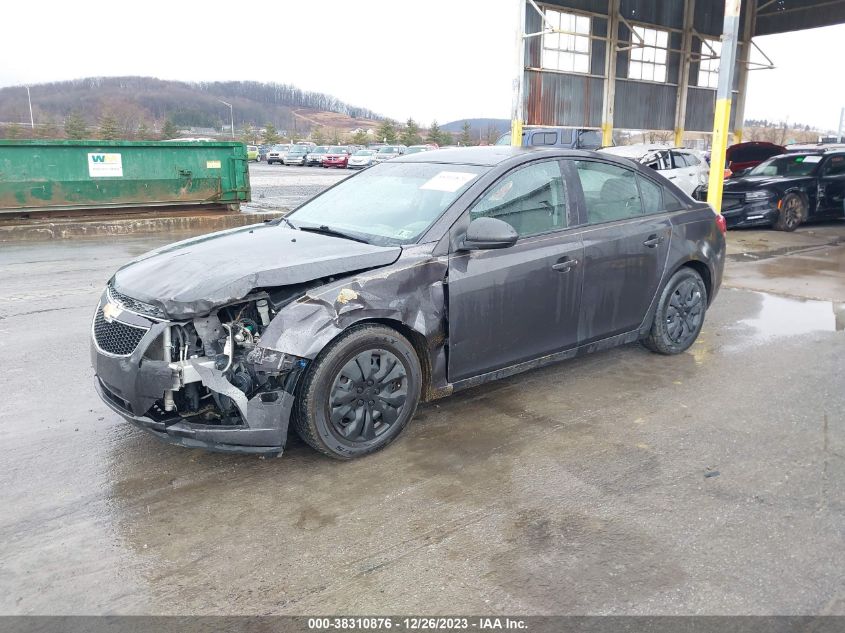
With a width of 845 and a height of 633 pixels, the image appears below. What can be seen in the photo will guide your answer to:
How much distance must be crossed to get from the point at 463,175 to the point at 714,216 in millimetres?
2542

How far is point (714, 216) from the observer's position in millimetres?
5688

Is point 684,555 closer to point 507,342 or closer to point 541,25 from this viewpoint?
A: point 507,342

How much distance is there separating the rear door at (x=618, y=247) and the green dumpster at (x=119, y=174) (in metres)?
11.3

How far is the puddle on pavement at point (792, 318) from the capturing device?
251 inches

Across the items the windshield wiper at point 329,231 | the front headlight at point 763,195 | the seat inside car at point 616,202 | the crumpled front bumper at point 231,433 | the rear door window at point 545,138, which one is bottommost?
the crumpled front bumper at point 231,433

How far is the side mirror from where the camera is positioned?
387cm

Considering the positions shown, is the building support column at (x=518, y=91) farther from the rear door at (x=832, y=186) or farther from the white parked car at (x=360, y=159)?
the white parked car at (x=360, y=159)

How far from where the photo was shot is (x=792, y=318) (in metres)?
6.86

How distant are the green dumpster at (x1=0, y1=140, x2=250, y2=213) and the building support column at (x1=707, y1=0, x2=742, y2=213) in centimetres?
934

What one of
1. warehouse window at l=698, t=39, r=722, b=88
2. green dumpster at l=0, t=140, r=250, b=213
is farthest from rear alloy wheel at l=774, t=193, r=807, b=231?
green dumpster at l=0, t=140, r=250, b=213

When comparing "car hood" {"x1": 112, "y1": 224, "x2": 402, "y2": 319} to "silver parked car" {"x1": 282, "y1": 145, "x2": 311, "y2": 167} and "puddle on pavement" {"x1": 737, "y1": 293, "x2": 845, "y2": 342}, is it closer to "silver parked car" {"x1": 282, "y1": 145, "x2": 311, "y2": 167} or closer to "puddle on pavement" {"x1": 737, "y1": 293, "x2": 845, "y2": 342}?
"puddle on pavement" {"x1": 737, "y1": 293, "x2": 845, "y2": 342}

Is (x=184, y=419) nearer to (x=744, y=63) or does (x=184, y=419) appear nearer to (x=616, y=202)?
(x=616, y=202)

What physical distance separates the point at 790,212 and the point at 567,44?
7.60 meters

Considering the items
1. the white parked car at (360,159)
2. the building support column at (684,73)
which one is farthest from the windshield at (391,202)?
the white parked car at (360,159)
